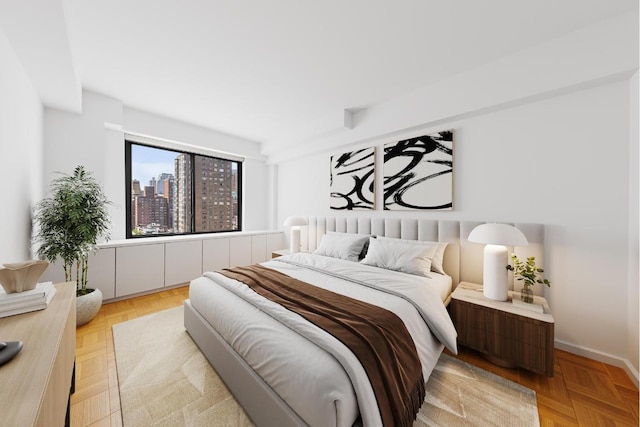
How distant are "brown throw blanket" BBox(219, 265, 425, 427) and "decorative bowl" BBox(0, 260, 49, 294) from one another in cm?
129

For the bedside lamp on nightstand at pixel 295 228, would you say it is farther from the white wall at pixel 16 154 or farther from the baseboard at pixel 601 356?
the baseboard at pixel 601 356

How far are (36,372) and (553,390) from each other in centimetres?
286

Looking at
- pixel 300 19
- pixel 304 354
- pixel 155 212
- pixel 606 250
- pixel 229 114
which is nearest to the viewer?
pixel 304 354

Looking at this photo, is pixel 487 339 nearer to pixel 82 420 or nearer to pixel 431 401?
pixel 431 401

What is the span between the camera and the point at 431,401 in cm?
160

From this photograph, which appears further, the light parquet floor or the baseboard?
the baseboard

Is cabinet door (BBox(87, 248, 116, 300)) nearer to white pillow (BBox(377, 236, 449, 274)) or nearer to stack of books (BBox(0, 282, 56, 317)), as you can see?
stack of books (BBox(0, 282, 56, 317))

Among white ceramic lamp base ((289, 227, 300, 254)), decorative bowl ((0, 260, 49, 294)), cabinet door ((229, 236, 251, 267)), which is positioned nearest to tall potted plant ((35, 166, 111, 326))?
decorative bowl ((0, 260, 49, 294))

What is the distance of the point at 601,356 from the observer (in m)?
1.98

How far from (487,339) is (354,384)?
4.97 ft

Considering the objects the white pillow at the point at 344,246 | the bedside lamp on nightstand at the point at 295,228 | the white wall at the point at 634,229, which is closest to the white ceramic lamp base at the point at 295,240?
the bedside lamp on nightstand at the point at 295,228

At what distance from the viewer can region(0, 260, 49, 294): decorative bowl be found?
4.08 ft

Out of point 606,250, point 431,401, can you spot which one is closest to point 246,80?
point 431,401

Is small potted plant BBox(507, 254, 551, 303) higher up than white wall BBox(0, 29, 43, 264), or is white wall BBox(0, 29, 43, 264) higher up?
white wall BBox(0, 29, 43, 264)
